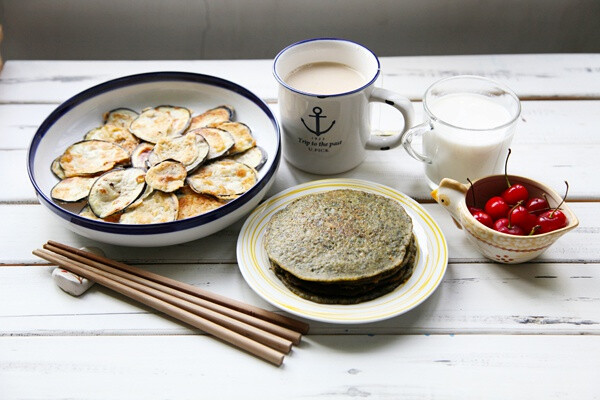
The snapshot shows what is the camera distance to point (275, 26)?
74.4 inches

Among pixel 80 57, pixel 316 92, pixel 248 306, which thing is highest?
pixel 316 92

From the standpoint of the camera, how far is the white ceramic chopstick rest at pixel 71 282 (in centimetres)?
101

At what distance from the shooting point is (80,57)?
1.97m

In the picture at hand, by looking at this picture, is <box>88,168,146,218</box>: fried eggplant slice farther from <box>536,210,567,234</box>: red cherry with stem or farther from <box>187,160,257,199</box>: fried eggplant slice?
<box>536,210,567,234</box>: red cherry with stem

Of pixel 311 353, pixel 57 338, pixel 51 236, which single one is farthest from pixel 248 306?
pixel 51 236

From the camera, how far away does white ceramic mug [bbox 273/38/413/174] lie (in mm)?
1146

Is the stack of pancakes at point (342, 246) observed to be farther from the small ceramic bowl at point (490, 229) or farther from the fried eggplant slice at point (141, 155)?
the fried eggplant slice at point (141, 155)

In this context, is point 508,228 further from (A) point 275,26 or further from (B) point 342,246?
(A) point 275,26

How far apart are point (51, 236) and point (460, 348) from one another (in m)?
0.78

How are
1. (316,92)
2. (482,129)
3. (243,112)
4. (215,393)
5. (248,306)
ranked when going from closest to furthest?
(215,393)
(248,306)
(482,129)
(316,92)
(243,112)

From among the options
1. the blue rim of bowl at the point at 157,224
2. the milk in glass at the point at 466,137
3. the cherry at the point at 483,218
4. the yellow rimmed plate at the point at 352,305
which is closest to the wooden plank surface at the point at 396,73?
the blue rim of bowl at the point at 157,224

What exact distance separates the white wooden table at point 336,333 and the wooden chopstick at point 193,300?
1.4 inches

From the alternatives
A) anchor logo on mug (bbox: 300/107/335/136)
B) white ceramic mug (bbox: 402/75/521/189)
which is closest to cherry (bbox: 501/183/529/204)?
white ceramic mug (bbox: 402/75/521/189)

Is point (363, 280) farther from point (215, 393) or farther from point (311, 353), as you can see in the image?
point (215, 393)
